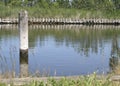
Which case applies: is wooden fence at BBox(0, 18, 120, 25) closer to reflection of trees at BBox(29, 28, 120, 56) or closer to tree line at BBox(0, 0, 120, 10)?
tree line at BBox(0, 0, 120, 10)

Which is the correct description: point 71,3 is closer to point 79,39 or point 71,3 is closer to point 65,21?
point 65,21

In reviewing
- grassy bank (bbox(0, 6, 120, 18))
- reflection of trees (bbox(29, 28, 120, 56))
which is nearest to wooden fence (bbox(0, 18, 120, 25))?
grassy bank (bbox(0, 6, 120, 18))

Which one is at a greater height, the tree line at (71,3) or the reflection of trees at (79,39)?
the reflection of trees at (79,39)

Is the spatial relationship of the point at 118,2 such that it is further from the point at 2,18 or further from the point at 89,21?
the point at 2,18

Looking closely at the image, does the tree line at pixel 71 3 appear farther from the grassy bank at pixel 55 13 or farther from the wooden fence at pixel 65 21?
the wooden fence at pixel 65 21

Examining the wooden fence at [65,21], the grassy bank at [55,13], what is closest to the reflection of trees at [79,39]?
the wooden fence at [65,21]

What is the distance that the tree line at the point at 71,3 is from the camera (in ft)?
283

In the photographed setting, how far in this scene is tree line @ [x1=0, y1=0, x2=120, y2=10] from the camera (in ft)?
283

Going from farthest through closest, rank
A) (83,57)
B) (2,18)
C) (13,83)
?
1. (2,18)
2. (83,57)
3. (13,83)

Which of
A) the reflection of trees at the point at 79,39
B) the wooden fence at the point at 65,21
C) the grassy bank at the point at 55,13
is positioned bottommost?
the wooden fence at the point at 65,21

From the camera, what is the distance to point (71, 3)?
91500 mm

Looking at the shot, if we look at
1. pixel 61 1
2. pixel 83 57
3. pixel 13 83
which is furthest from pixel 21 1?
pixel 13 83

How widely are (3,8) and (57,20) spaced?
32.3ft

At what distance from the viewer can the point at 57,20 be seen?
7406 cm
